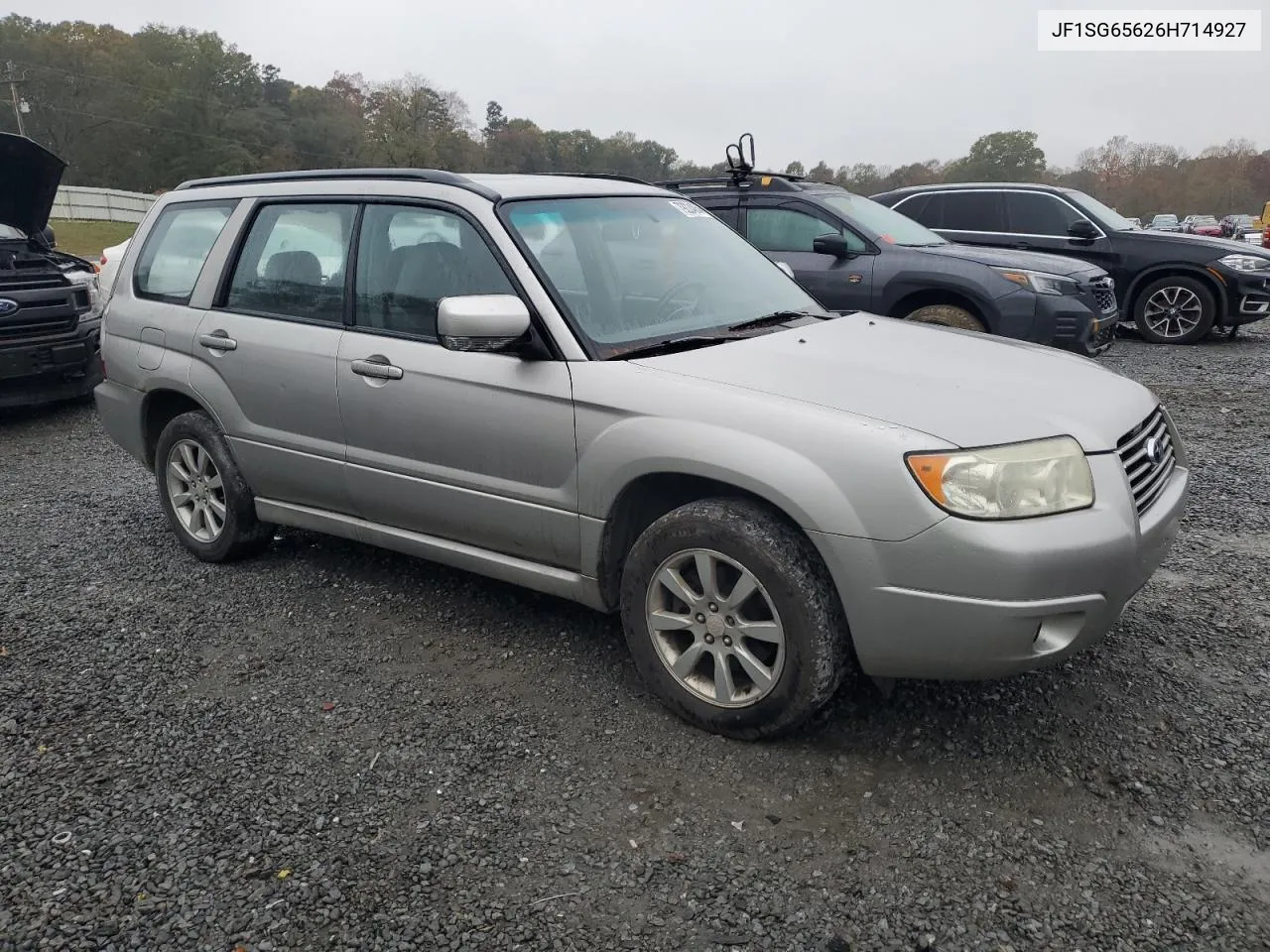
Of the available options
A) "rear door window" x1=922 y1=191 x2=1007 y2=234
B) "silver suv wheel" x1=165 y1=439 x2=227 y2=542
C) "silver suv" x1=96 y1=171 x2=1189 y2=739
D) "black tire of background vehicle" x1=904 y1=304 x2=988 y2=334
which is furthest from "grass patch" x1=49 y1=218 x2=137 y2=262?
"silver suv" x1=96 y1=171 x2=1189 y2=739

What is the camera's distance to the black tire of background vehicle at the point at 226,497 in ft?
14.3

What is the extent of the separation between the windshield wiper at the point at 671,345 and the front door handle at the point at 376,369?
906 millimetres

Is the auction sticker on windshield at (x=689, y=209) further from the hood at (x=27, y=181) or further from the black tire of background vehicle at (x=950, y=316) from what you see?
the hood at (x=27, y=181)

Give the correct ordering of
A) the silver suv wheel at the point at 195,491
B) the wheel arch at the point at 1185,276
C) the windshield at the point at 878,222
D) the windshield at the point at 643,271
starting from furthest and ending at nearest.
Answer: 1. the wheel arch at the point at 1185,276
2. the windshield at the point at 878,222
3. the silver suv wheel at the point at 195,491
4. the windshield at the point at 643,271

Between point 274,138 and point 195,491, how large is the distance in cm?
7350

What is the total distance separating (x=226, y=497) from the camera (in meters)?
4.40

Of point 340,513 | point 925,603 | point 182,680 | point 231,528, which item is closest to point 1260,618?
point 925,603

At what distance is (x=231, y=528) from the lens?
4.43m

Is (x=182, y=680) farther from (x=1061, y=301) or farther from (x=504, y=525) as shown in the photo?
(x=1061, y=301)

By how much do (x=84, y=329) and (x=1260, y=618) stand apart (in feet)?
27.4

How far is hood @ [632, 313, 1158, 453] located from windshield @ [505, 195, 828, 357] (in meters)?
0.25

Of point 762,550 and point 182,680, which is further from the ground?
point 762,550

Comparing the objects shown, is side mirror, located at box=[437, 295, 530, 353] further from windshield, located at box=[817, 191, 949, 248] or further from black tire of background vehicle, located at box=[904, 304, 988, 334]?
windshield, located at box=[817, 191, 949, 248]

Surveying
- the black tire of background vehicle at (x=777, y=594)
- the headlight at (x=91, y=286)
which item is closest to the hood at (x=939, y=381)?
the black tire of background vehicle at (x=777, y=594)
